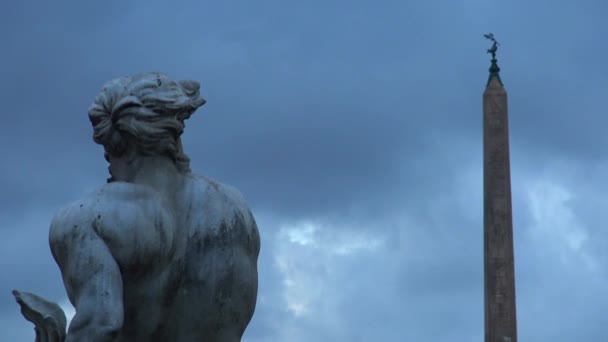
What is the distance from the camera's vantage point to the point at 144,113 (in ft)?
14.2

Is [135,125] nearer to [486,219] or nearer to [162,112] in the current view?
[162,112]

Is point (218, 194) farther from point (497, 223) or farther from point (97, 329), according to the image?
point (497, 223)

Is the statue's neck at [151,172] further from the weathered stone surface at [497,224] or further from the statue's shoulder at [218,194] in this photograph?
the weathered stone surface at [497,224]

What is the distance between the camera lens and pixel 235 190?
4.46 metres

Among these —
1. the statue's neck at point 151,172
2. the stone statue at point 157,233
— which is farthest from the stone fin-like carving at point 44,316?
the statue's neck at point 151,172

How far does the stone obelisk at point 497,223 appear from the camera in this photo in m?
41.3

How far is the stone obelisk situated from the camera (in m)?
41.3

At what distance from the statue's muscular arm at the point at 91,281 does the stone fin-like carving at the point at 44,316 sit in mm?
126

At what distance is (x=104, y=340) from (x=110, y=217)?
0.92ft

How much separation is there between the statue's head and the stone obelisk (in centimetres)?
3693

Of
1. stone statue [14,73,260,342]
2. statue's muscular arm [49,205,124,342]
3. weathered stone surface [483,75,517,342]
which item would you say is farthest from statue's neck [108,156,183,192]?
weathered stone surface [483,75,517,342]

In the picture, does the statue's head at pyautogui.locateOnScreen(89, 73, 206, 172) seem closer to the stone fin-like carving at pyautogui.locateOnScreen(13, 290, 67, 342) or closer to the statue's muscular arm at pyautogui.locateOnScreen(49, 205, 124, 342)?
the statue's muscular arm at pyautogui.locateOnScreen(49, 205, 124, 342)

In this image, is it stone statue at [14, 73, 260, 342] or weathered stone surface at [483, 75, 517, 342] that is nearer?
stone statue at [14, 73, 260, 342]

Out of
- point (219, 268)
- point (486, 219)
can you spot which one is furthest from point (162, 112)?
point (486, 219)
